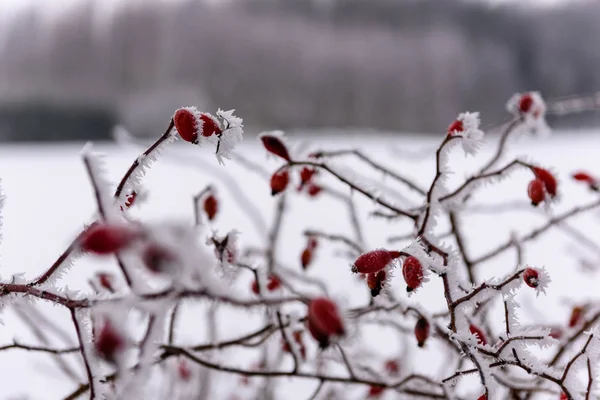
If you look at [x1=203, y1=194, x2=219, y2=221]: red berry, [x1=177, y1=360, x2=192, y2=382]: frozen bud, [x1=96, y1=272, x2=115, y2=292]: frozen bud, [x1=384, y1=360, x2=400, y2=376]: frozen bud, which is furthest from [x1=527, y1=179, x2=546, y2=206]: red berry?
[x1=177, y1=360, x2=192, y2=382]: frozen bud

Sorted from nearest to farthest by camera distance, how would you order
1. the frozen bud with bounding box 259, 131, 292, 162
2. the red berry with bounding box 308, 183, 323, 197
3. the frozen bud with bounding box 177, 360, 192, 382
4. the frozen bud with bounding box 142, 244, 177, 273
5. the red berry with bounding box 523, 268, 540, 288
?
the frozen bud with bounding box 142, 244, 177, 273 < the red berry with bounding box 523, 268, 540, 288 < the frozen bud with bounding box 259, 131, 292, 162 < the red berry with bounding box 308, 183, 323, 197 < the frozen bud with bounding box 177, 360, 192, 382

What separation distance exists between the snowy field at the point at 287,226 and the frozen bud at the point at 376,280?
4.3 inches

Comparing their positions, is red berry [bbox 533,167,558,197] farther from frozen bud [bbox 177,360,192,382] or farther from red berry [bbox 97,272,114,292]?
frozen bud [bbox 177,360,192,382]

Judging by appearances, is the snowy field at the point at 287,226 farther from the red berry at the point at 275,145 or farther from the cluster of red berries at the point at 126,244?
the cluster of red berries at the point at 126,244

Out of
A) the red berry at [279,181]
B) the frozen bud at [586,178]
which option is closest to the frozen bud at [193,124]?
the red berry at [279,181]

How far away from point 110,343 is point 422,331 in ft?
0.84

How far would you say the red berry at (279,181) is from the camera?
0.46 m

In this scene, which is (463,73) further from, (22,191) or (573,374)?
(573,374)

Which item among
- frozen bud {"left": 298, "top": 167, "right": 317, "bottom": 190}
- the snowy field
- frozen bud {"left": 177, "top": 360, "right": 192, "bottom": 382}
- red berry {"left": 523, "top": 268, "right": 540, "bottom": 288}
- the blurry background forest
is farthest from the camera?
the blurry background forest

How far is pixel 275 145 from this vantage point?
1.37 feet

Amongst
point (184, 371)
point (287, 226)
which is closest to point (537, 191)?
point (184, 371)

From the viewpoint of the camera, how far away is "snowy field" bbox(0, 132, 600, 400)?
1002 mm

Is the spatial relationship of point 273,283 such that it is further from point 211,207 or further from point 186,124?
point 186,124

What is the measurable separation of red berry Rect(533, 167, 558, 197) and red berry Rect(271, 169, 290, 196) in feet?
0.73
